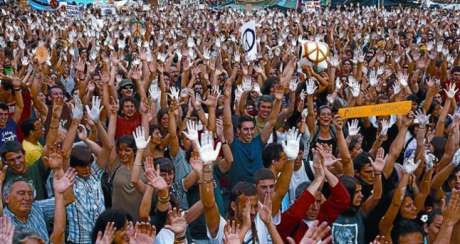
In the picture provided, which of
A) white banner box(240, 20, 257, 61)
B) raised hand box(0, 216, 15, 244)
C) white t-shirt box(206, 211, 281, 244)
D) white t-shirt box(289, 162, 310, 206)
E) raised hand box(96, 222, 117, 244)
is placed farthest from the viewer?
white banner box(240, 20, 257, 61)

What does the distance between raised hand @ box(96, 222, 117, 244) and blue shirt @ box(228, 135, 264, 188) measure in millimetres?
2050

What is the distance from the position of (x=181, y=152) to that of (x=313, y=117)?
1.59 m

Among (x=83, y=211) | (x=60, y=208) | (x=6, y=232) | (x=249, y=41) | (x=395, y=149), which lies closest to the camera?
(x=6, y=232)

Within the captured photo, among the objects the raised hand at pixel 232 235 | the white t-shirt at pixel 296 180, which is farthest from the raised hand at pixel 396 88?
the raised hand at pixel 232 235

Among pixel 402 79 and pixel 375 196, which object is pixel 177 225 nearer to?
pixel 375 196

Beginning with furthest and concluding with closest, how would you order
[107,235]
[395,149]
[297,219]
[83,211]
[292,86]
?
1. [292,86]
2. [395,149]
3. [83,211]
4. [297,219]
5. [107,235]

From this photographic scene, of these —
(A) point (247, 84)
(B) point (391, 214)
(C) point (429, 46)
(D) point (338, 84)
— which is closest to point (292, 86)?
(A) point (247, 84)

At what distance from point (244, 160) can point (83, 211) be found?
1747 millimetres

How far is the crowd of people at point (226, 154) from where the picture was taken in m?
3.99

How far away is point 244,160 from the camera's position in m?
5.70

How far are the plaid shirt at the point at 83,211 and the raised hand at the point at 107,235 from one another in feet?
Answer: 2.18

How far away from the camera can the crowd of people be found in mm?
3992

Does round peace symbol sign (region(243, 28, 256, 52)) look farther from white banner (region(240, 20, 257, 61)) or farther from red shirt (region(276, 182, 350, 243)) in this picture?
red shirt (region(276, 182, 350, 243))

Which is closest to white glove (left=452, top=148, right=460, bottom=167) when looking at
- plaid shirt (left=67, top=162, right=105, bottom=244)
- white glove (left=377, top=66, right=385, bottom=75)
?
plaid shirt (left=67, top=162, right=105, bottom=244)
